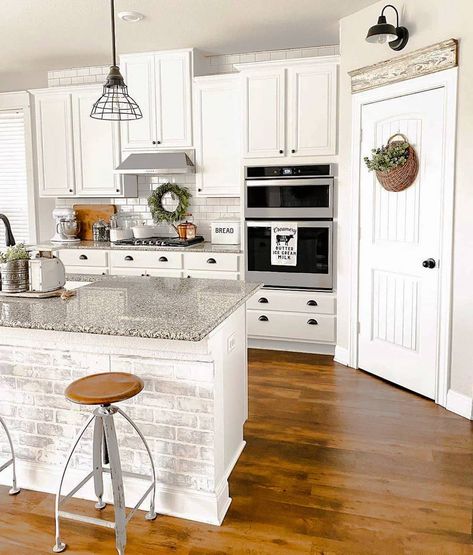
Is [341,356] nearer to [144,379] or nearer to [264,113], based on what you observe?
[264,113]

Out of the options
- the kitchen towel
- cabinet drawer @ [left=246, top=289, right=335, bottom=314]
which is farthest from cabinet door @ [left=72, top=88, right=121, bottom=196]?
cabinet drawer @ [left=246, top=289, right=335, bottom=314]

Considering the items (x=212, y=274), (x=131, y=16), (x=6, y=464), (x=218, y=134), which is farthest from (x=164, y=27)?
(x=6, y=464)

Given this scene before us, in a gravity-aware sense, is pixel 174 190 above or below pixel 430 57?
below

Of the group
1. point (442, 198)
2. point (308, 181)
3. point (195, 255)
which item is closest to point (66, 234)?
point (195, 255)

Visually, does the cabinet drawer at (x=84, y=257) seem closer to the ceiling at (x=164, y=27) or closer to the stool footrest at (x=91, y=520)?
the ceiling at (x=164, y=27)

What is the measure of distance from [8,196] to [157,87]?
2254 millimetres

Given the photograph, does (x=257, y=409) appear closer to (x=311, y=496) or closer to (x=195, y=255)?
(x=311, y=496)

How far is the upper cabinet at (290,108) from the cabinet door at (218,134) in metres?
0.21

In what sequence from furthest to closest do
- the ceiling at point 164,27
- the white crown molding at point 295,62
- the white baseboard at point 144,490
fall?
1. the white crown molding at point 295,62
2. the ceiling at point 164,27
3. the white baseboard at point 144,490

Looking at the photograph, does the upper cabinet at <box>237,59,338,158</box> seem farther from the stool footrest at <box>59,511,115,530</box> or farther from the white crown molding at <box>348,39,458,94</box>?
the stool footrest at <box>59,511,115,530</box>

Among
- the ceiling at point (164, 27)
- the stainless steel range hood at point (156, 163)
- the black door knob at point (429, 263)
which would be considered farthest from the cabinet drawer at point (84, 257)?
the black door knob at point (429, 263)

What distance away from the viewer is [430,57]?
3418 millimetres

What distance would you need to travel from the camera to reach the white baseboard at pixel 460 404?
335cm

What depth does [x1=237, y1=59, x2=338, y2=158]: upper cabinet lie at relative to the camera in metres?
4.40
